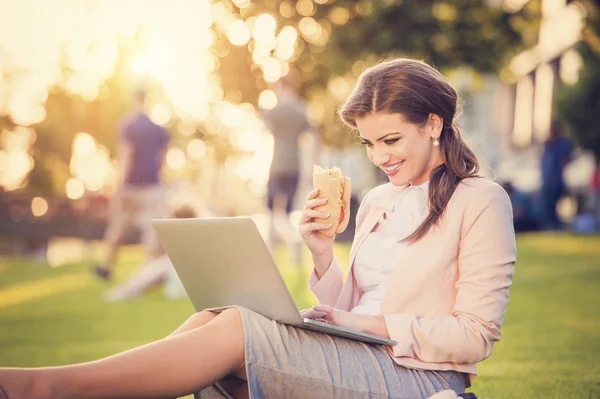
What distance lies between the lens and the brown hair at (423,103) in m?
3.02

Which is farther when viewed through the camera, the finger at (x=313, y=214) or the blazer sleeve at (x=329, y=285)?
the blazer sleeve at (x=329, y=285)

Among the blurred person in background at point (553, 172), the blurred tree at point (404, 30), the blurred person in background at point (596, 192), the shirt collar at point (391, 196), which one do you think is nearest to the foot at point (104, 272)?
the blurred tree at point (404, 30)

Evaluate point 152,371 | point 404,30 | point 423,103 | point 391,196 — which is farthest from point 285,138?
point 152,371

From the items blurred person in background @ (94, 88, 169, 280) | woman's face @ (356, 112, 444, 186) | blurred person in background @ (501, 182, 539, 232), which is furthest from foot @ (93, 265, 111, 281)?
blurred person in background @ (501, 182, 539, 232)

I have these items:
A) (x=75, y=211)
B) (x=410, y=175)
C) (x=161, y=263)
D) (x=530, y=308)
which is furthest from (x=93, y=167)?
(x=410, y=175)

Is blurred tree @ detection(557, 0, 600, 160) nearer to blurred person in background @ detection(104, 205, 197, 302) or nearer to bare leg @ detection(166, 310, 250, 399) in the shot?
blurred person in background @ detection(104, 205, 197, 302)

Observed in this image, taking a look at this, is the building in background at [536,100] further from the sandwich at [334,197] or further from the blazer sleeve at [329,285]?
the sandwich at [334,197]

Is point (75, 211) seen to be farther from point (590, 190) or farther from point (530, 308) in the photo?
point (530, 308)

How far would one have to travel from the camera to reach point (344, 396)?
2.62 m

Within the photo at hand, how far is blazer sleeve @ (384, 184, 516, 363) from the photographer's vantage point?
107 inches

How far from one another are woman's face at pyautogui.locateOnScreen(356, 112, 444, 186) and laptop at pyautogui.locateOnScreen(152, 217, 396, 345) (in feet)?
2.46

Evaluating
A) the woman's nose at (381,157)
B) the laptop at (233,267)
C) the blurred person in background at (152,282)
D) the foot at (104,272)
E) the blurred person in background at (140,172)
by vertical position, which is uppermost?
the woman's nose at (381,157)

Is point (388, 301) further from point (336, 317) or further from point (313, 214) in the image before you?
point (313, 214)

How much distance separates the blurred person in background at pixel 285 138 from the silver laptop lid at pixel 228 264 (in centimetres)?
707
